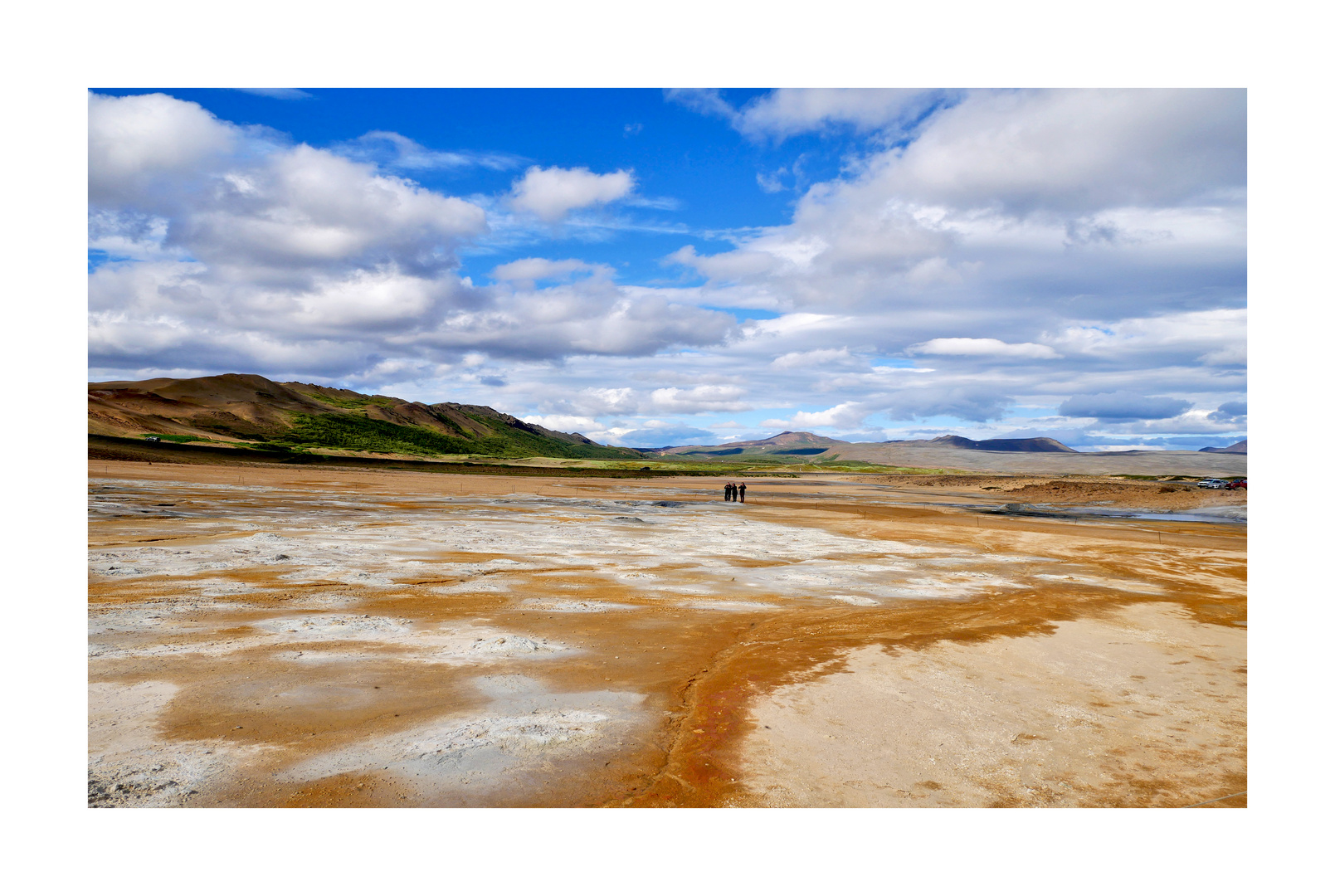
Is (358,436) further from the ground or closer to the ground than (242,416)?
closer to the ground

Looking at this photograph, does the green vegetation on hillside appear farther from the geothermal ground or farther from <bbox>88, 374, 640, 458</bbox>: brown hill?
the geothermal ground

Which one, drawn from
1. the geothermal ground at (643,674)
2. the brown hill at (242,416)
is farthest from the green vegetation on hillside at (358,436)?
the geothermal ground at (643,674)

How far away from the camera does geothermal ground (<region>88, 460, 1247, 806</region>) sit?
6152mm

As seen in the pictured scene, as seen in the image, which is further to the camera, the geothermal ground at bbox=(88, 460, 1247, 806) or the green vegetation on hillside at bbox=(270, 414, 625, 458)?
the green vegetation on hillside at bbox=(270, 414, 625, 458)

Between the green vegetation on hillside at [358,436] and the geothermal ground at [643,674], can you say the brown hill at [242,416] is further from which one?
the geothermal ground at [643,674]

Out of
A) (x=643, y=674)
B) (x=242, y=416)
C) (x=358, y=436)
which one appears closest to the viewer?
(x=643, y=674)

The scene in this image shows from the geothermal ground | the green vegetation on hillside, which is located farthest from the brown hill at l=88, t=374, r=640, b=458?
the geothermal ground

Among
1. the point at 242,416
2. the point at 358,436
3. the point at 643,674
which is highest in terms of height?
the point at 242,416

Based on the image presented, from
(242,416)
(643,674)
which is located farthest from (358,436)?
(643,674)

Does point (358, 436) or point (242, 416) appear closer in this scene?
point (242, 416)

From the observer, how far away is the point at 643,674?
9344mm

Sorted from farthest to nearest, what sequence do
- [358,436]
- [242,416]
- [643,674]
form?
1. [358,436]
2. [242,416]
3. [643,674]

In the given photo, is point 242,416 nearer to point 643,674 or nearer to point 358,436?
point 358,436

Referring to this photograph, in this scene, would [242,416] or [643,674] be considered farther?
[242,416]
